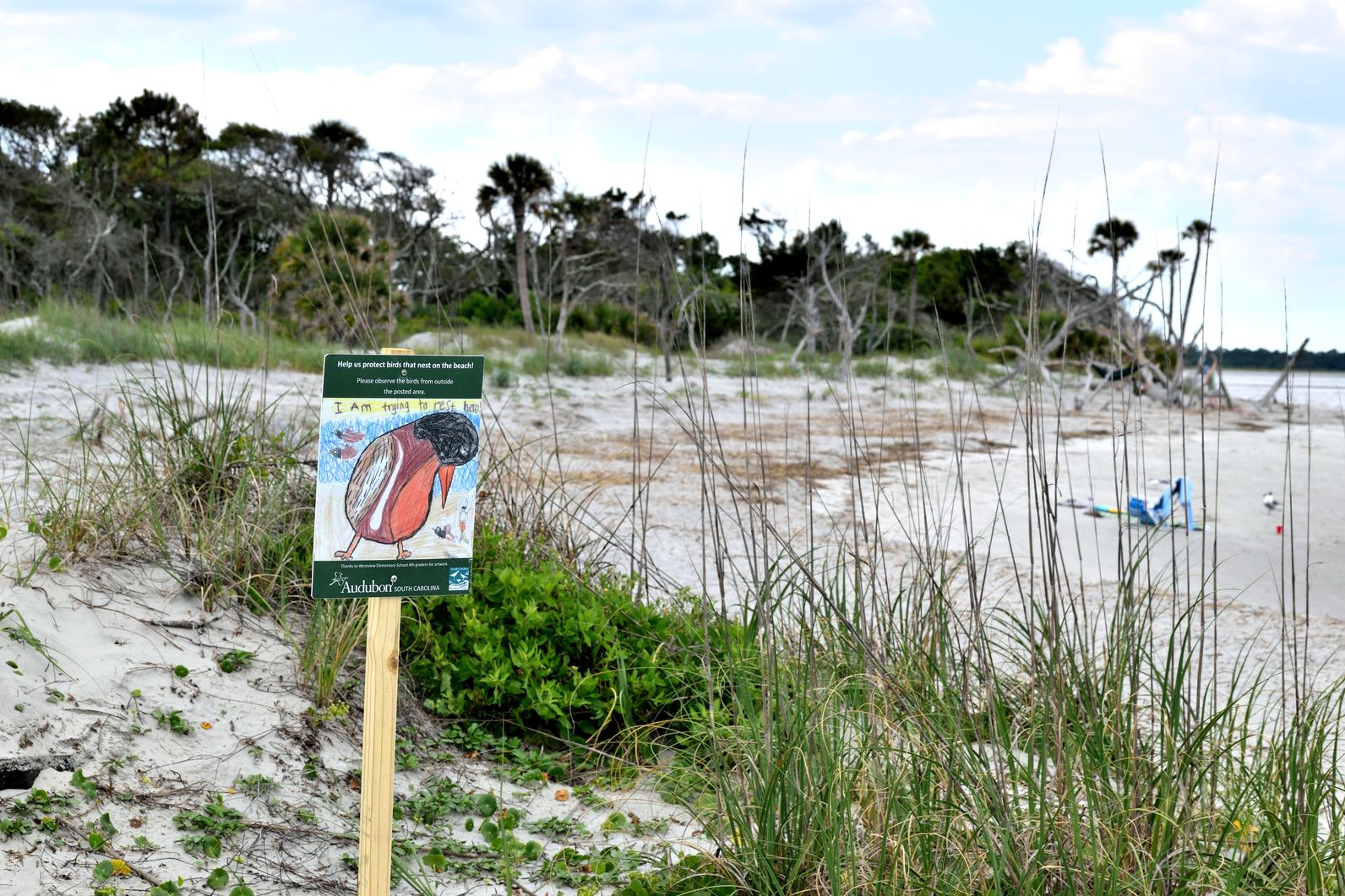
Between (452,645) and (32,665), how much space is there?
4.18 ft

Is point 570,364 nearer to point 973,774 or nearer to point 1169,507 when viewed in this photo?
point 1169,507

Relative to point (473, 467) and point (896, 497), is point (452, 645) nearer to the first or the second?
point (473, 467)

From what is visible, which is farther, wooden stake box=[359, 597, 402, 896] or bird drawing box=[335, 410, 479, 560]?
bird drawing box=[335, 410, 479, 560]

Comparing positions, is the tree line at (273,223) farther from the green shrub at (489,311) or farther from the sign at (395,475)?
the sign at (395,475)

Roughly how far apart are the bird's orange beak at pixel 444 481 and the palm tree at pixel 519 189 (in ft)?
75.0

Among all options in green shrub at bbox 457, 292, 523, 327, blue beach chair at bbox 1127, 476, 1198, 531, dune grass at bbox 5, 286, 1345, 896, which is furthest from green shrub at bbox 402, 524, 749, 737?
green shrub at bbox 457, 292, 523, 327

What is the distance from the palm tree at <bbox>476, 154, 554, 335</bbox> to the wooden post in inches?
902

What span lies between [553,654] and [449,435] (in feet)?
4.39

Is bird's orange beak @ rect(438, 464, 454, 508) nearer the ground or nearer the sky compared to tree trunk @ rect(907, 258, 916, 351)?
nearer the ground

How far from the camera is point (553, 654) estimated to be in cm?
368

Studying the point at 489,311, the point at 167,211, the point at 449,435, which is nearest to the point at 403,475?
the point at 449,435

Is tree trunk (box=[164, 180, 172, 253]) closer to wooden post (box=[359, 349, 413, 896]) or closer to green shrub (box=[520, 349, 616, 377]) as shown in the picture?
green shrub (box=[520, 349, 616, 377])

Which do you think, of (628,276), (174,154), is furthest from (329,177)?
(628,276)

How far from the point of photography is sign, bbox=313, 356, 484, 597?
2.46 m
